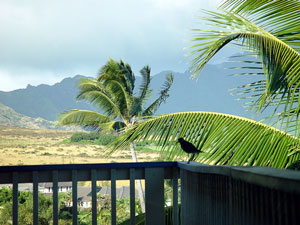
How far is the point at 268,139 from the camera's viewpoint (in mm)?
2666

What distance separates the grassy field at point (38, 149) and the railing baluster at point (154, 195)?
2374 centimetres

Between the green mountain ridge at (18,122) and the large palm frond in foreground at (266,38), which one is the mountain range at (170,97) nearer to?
the green mountain ridge at (18,122)

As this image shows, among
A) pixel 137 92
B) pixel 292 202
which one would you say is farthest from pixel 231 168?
pixel 137 92

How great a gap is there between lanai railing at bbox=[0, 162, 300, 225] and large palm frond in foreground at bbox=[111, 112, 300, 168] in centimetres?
79

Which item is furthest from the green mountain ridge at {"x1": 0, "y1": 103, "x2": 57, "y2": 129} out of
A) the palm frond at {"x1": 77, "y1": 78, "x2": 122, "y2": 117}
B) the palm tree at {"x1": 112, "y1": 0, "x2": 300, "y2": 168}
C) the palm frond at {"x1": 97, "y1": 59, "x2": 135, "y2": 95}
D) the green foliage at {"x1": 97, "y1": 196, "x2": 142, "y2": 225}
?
the palm tree at {"x1": 112, "y1": 0, "x2": 300, "y2": 168}

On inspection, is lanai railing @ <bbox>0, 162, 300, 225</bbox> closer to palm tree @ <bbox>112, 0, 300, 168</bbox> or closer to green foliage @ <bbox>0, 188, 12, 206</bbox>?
palm tree @ <bbox>112, 0, 300, 168</bbox>

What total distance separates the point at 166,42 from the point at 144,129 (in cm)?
14737

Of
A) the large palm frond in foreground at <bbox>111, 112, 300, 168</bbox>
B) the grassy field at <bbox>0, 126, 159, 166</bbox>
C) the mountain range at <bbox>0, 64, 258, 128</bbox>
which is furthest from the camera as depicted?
the mountain range at <bbox>0, 64, 258, 128</bbox>

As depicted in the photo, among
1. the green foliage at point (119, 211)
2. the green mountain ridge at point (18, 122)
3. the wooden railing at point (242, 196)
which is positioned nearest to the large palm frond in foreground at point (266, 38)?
the wooden railing at point (242, 196)

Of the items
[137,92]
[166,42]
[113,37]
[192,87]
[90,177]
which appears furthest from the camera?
[166,42]

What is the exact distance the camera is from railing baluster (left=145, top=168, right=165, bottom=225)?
1926mm

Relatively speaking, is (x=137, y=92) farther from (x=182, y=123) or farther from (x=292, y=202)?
(x=292, y=202)

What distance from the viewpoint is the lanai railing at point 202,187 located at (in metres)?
0.70

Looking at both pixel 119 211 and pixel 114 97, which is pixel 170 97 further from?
pixel 114 97
